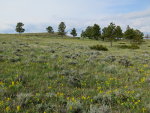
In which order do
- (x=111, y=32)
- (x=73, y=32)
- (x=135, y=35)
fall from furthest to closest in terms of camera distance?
(x=73, y=32)
(x=135, y=35)
(x=111, y=32)

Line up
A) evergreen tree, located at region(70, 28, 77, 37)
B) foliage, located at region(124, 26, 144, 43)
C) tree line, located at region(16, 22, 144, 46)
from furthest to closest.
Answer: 1. evergreen tree, located at region(70, 28, 77, 37)
2. foliage, located at region(124, 26, 144, 43)
3. tree line, located at region(16, 22, 144, 46)

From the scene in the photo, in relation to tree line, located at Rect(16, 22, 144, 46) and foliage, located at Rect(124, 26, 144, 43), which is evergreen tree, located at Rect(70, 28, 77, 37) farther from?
foliage, located at Rect(124, 26, 144, 43)

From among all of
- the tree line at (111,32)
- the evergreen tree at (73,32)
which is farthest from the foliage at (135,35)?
the evergreen tree at (73,32)

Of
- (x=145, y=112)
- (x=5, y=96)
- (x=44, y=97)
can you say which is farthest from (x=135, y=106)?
(x=5, y=96)

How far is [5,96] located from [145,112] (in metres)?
3.82

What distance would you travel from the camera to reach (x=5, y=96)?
4.15 meters

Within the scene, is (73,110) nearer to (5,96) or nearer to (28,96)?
(28,96)

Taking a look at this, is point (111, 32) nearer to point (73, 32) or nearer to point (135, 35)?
point (135, 35)

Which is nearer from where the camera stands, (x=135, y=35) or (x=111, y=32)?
(x=111, y=32)

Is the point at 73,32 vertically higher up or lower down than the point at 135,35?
higher up

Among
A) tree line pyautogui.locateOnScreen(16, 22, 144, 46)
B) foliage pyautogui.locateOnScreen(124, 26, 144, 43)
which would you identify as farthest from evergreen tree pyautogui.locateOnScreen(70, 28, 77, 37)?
foliage pyautogui.locateOnScreen(124, 26, 144, 43)

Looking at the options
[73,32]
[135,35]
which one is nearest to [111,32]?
[135,35]

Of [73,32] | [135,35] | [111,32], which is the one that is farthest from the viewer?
[73,32]

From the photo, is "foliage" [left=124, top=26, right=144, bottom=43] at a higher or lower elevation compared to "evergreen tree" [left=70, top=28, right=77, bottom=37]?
lower
